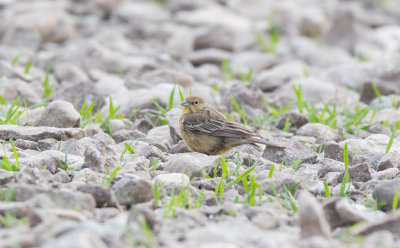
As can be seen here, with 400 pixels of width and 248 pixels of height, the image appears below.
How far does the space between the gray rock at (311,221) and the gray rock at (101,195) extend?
3.55ft

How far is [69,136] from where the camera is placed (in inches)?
215

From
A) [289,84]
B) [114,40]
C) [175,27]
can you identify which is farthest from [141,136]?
[175,27]

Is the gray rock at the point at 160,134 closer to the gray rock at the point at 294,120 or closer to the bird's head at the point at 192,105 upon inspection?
the bird's head at the point at 192,105

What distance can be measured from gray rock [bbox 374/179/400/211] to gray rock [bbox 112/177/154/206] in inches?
51.0

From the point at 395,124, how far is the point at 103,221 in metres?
3.89

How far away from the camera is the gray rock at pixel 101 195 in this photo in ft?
12.8

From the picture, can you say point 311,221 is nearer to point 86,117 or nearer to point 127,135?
point 127,135

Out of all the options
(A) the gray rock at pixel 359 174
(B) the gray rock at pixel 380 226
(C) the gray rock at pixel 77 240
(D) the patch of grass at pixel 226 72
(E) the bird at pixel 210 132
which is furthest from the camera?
(D) the patch of grass at pixel 226 72

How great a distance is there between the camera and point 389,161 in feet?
16.9

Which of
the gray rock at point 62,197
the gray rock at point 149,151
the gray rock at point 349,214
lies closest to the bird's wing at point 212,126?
the gray rock at point 149,151

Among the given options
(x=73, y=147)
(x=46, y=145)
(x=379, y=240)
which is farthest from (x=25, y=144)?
(x=379, y=240)

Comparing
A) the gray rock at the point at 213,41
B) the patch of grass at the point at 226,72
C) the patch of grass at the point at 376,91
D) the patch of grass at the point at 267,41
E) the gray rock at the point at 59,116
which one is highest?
the gray rock at the point at 59,116

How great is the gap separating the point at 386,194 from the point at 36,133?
8.46ft

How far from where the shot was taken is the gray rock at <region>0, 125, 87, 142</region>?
5289 millimetres
